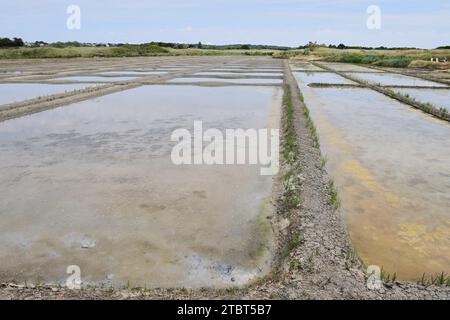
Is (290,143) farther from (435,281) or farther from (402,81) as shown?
(402,81)

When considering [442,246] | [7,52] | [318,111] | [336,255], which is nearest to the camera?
[336,255]

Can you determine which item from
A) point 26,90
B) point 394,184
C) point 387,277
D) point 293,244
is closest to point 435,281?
point 387,277

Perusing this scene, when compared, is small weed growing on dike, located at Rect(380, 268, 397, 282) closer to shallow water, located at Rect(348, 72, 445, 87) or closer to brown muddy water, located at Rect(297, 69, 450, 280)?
brown muddy water, located at Rect(297, 69, 450, 280)

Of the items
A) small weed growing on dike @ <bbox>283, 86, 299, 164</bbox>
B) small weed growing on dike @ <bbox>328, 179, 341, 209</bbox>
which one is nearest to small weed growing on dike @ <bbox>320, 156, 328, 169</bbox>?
small weed growing on dike @ <bbox>283, 86, 299, 164</bbox>

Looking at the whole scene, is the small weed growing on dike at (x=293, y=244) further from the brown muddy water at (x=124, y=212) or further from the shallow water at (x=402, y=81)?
the shallow water at (x=402, y=81)

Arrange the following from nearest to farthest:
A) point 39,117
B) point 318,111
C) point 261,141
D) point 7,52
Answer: point 261,141, point 39,117, point 318,111, point 7,52

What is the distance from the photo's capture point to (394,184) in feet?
16.4

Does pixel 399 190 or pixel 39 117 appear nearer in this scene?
pixel 399 190
